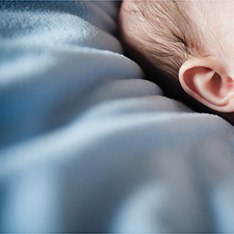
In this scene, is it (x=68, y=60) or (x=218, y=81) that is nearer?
(x=68, y=60)

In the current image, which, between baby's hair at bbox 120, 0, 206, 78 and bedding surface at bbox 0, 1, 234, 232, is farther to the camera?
baby's hair at bbox 120, 0, 206, 78

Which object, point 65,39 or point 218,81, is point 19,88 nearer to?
point 65,39

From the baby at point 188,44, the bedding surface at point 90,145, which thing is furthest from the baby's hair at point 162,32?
the bedding surface at point 90,145

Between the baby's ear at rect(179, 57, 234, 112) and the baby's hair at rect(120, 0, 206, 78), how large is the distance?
3cm

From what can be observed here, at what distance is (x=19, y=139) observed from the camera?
0.59 metres

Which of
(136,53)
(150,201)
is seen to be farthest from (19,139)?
(136,53)

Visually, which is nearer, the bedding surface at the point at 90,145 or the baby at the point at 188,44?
the bedding surface at the point at 90,145

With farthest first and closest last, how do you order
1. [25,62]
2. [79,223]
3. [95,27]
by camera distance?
[95,27]
[25,62]
[79,223]

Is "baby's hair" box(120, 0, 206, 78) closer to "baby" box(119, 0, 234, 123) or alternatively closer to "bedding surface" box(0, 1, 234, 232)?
"baby" box(119, 0, 234, 123)

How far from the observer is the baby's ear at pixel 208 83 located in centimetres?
79

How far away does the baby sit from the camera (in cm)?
76

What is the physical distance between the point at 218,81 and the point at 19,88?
370mm

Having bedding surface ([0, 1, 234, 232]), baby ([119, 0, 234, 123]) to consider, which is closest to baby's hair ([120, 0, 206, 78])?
baby ([119, 0, 234, 123])

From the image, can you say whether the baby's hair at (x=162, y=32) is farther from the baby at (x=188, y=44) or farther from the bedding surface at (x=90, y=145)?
the bedding surface at (x=90, y=145)
